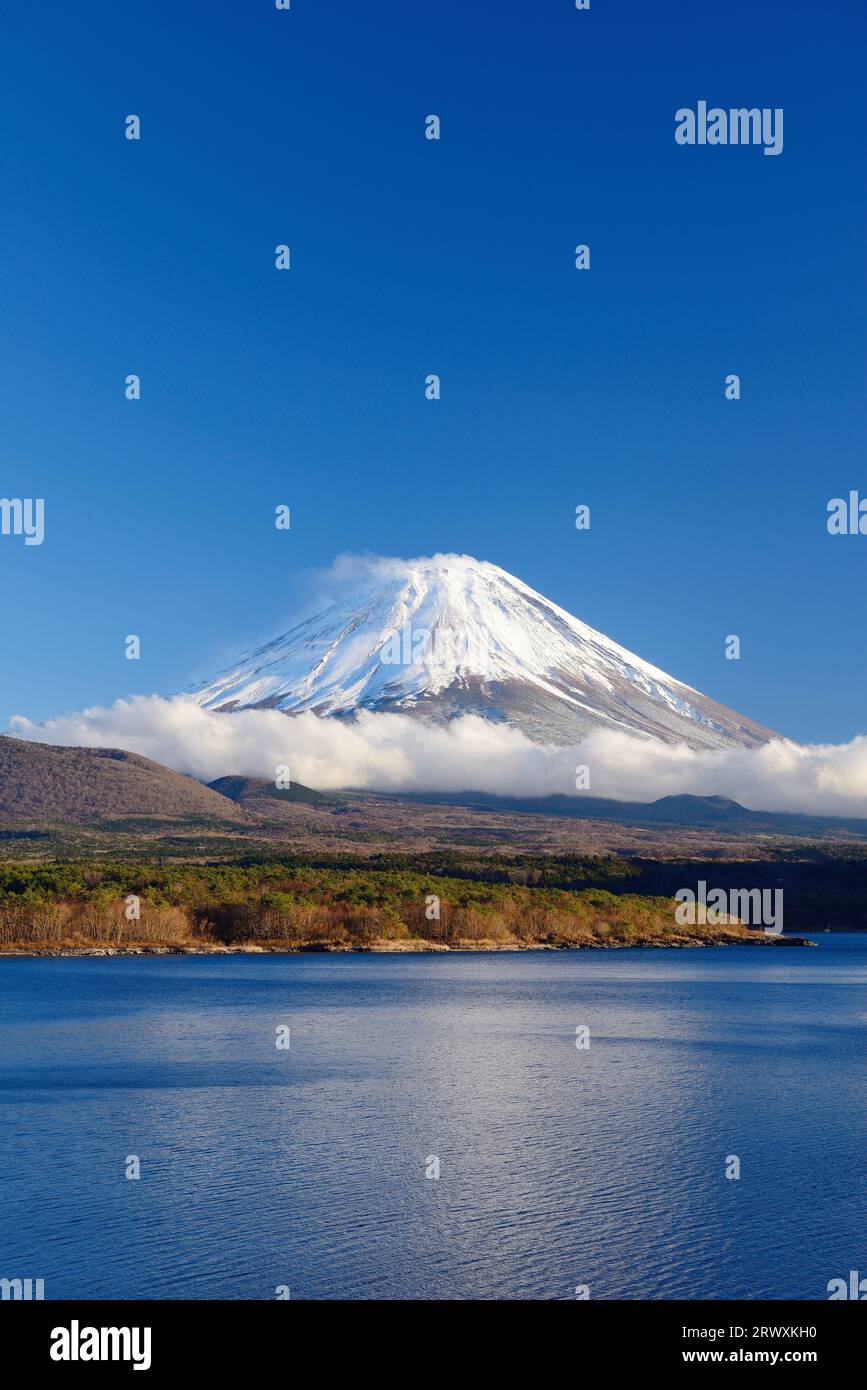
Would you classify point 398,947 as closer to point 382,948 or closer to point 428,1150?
point 382,948

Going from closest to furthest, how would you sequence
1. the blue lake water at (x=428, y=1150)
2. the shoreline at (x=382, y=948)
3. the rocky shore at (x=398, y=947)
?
1. the blue lake water at (x=428, y=1150)
2. the shoreline at (x=382, y=948)
3. the rocky shore at (x=398, y=947)

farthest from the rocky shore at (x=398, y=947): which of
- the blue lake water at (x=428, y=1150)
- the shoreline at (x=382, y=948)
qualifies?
the blue lake water at (x=428, y=1150)

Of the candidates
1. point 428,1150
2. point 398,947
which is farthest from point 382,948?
point 428,1150

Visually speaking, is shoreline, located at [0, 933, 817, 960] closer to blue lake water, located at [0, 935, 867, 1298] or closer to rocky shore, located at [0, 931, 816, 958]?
rocky shore, located at [0, 931, 816, 958]

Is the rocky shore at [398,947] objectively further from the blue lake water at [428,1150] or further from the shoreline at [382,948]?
the blue lake water at [428,1150]

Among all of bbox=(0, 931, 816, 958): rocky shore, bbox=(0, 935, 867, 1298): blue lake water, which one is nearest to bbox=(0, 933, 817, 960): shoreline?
bbox=(0, 931, 816, 958): rocky shore

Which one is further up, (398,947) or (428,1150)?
(428,1150)
